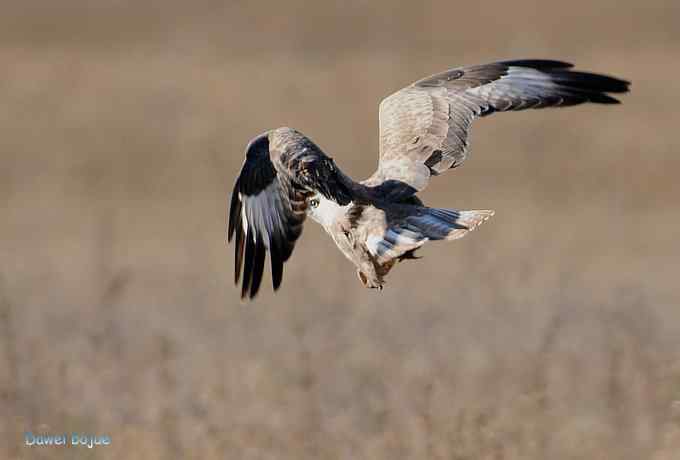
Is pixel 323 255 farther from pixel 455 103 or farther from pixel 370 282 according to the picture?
pixel 370 282

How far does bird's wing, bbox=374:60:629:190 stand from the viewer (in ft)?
26.4

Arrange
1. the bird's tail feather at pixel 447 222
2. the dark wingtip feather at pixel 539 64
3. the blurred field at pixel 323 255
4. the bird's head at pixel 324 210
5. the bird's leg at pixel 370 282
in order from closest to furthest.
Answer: the bird's tail feather at pixel 447 222, the bird's leg at pixel 370 282, the bird's head at pixel 324 210, the blurred field at pixel 323 255, the dark wingtip feather at pixel 539 64

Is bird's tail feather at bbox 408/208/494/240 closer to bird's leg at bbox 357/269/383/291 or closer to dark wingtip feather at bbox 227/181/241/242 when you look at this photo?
bird's leg at bbox 357/269/383/291

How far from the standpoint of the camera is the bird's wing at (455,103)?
26.4 feet

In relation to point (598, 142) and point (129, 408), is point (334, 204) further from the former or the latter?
point (598, 142)

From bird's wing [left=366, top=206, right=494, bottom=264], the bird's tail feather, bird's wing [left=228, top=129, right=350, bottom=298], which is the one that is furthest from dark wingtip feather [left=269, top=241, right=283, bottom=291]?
the bird's tail feather

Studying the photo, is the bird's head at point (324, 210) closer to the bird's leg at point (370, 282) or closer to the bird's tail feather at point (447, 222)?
the bird's leg at point (370, 282)

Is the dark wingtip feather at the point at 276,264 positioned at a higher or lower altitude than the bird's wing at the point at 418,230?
lower

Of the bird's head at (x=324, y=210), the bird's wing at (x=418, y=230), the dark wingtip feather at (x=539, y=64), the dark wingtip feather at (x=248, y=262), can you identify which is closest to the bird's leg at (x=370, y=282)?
the bird's wing at (x=418, y=230)

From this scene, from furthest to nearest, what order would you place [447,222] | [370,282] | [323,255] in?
[323,255] → [370,282] → [447,222]

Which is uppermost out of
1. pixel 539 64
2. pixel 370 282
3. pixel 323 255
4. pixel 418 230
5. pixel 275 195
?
pixel 539 64

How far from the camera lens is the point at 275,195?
778cm

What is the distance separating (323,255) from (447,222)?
6.91 meters

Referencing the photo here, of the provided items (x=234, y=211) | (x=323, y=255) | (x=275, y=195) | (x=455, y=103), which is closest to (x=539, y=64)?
(x=455, y=103)
